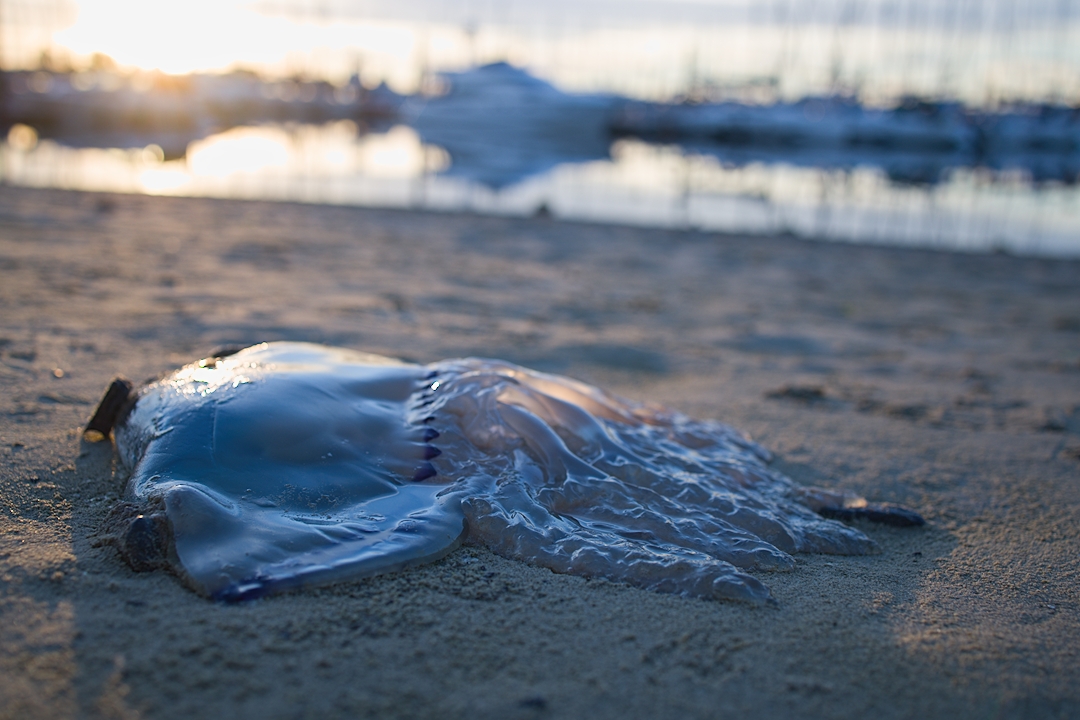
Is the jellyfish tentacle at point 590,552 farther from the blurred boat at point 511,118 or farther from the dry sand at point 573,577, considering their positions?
the blurred boat at point 511,118

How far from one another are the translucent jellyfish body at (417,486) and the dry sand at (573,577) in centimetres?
9

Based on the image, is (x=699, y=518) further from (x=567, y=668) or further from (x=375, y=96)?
(x=375, y=96)

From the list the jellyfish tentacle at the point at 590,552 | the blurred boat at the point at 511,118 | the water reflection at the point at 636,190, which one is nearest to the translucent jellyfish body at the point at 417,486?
the jellyfish tentacle at the point at 590,552

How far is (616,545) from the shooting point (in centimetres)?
226

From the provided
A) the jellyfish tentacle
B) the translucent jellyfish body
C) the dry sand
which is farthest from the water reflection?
the jellyfish tentacle

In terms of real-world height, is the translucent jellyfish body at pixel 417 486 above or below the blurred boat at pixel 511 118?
below

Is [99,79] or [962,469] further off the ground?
[99,79]

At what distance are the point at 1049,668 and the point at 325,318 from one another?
416cm

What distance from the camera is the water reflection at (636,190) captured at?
11.8 m

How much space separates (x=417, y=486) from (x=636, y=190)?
13.9 metres

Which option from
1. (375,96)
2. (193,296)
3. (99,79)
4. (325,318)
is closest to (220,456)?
(325,318)

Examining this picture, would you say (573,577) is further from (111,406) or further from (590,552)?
(111,406)

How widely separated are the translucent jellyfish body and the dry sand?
9 centimetres

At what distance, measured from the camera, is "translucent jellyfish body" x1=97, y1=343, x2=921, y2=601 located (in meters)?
2.02
